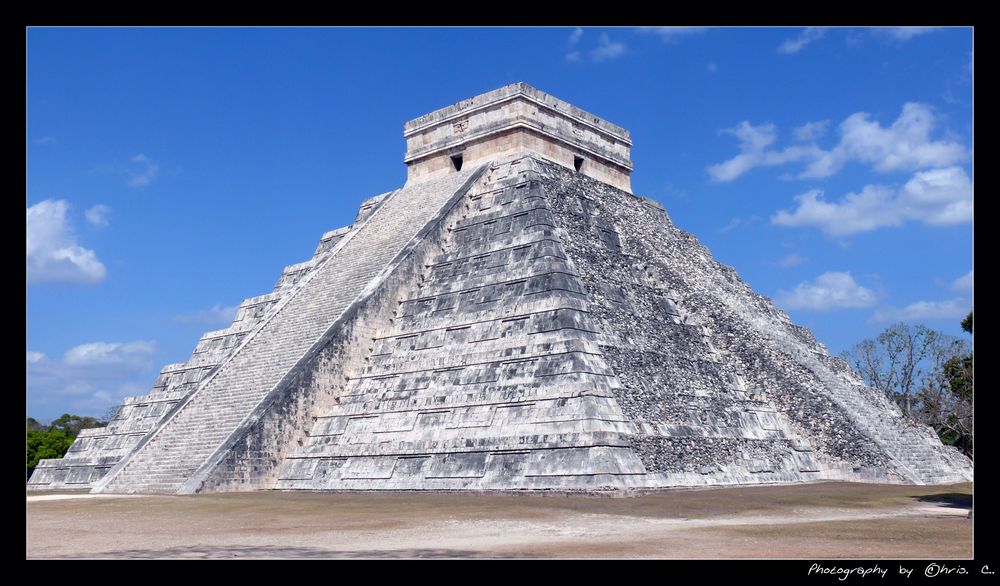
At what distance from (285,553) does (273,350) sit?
457 inches

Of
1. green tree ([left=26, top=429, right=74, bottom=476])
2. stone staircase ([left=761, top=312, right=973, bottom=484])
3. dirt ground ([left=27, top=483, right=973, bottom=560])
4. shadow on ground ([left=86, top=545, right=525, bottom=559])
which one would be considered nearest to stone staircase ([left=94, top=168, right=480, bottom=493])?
dirt ground ([left=27, top=483, right=973, bottom=560])

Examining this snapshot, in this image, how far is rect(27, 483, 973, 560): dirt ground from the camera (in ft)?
27.6

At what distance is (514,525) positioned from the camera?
1063cm

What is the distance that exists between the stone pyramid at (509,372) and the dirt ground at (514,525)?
950 millimetres

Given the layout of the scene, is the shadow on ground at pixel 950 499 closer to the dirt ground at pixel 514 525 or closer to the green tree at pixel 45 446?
the dirt ground at pixel 514 525

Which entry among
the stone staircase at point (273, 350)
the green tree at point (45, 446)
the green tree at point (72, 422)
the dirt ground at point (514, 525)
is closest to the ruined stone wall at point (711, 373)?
the dirt ground at point (514, 525)

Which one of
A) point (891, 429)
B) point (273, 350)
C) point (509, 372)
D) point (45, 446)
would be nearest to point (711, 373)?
point (891, 429)

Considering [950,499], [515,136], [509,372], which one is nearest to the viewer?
[950,499]

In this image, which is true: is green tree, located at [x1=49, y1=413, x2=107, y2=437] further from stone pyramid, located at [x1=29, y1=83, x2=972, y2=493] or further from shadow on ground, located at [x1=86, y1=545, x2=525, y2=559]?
shadow on ground, located at [x1=86, y1=545, x2=525, y2=559]

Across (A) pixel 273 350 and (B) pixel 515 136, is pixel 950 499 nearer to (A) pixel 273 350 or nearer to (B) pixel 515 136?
(B) pixel 515 136

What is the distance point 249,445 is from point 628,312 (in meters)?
7.26

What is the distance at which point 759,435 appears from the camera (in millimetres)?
17516

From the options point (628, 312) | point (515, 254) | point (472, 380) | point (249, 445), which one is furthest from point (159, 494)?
point (628, 312)

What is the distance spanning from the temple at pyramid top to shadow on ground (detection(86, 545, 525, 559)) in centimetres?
1491
